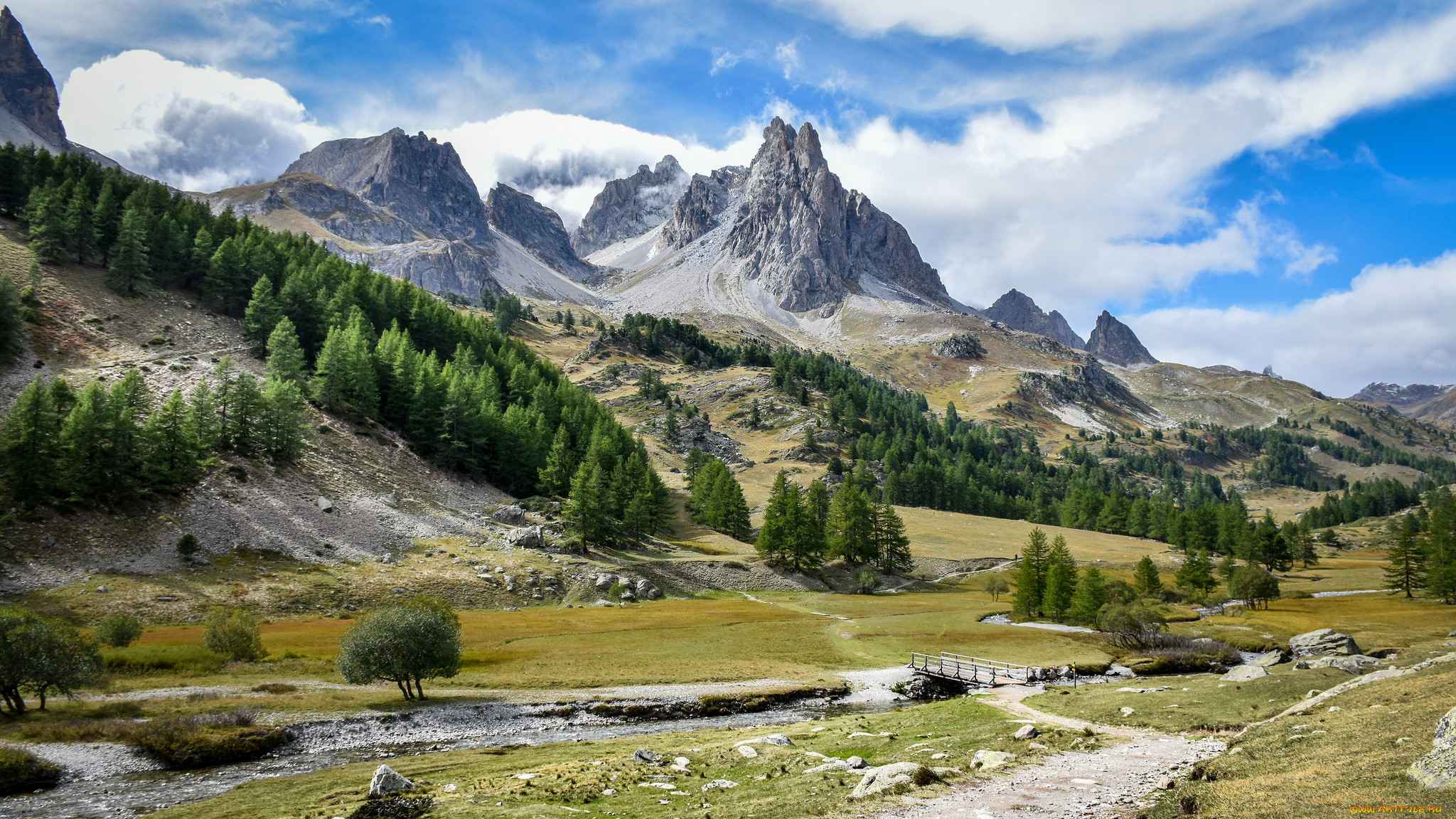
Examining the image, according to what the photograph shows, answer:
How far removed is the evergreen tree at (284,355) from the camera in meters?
100

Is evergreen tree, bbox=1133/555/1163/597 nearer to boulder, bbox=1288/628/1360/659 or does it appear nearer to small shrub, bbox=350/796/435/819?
boulder, bbox=1288/628/1360/659

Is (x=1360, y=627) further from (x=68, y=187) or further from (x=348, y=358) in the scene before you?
(x=68, y=187)

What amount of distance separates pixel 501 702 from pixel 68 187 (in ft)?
452

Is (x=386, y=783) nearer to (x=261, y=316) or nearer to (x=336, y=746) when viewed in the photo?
(x=336, y=746)

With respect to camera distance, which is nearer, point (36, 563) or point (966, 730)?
point (966, 730)

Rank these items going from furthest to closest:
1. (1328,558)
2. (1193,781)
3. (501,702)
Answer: (1328,558), (501,702), (1193,781)

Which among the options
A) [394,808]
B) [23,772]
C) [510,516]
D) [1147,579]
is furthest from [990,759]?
[1147,579]

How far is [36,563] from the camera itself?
54500 millimetres

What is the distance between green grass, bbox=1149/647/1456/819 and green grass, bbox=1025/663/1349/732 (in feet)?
21.7

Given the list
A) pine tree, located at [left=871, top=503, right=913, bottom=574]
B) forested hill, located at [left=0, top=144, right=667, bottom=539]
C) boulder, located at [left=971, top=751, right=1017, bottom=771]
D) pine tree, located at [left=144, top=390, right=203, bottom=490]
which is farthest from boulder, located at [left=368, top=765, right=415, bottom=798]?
pine tree, located at [left=871, top=503, right=913, bottom=574]

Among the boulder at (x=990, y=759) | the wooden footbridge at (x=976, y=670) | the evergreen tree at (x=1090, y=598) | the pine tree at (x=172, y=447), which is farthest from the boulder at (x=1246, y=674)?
the pine tree at (x=172, y=447)

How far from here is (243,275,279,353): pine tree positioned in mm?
110312

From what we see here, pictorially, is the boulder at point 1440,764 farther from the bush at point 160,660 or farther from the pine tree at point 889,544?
the pine tree at point 889,544

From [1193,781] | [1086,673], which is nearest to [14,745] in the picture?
[1193,781]
